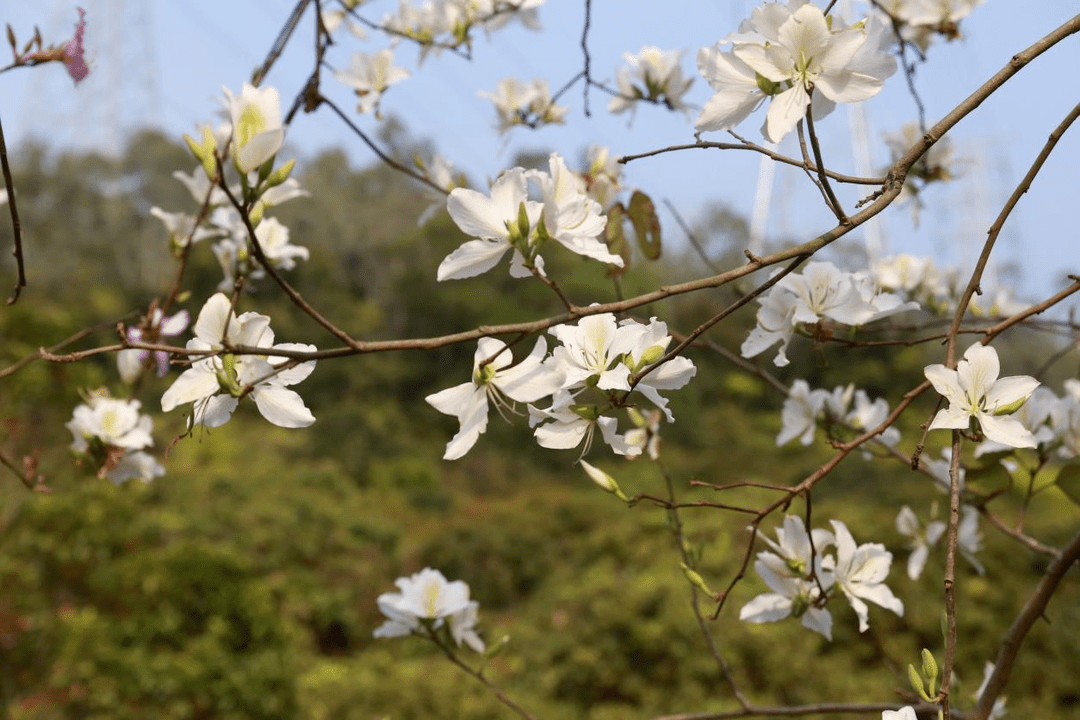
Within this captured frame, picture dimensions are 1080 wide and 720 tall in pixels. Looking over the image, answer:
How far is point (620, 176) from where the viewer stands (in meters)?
1.07

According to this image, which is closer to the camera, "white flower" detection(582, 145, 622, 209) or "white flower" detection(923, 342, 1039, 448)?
"white flower" detection(923, 342, 1039, 448)

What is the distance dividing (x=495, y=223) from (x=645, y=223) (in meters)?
0.41

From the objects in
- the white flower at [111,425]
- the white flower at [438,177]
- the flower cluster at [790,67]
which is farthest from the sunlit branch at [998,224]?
the white flower at [111,425]

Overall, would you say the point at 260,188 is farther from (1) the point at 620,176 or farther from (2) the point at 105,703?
(2) the point at 105,703

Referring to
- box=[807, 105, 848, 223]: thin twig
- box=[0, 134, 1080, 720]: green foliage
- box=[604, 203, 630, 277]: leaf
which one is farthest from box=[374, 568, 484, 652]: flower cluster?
box=[807, 105, 848, 223]: thin twig

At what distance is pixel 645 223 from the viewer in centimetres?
88

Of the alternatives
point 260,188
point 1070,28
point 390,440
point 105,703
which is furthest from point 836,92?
point 390,440

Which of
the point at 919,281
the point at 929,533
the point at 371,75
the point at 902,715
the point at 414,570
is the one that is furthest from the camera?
the point at 414,570

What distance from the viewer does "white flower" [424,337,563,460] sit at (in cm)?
48

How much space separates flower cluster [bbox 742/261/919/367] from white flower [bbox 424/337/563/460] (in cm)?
20

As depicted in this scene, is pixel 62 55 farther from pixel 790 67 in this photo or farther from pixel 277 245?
pixel 790 67

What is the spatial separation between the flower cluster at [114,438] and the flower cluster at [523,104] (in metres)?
0.60

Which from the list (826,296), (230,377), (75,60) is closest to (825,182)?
(826,296)

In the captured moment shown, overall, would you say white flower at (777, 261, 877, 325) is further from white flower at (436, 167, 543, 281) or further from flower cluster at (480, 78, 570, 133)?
Answer: flower cluster at (480, 78, 570, 133)
